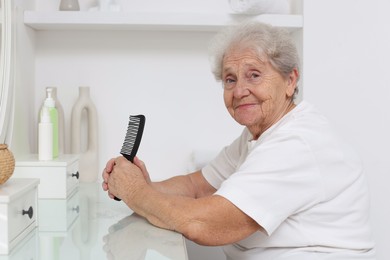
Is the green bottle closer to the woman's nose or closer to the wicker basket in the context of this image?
the wicker basket

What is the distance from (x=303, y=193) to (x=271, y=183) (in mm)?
80

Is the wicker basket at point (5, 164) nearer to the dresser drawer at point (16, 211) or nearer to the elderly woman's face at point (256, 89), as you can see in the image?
the dresser drawer at point (16, 211)

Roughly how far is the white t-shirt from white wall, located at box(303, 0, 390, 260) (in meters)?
0.66

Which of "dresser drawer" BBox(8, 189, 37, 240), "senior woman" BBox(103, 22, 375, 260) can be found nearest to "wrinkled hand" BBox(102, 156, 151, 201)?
"senior woman" BBox(103, 22, 375, 260)

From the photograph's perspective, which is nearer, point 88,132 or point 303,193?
point 303,193

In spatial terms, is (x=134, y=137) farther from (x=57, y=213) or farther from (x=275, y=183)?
(x=275, y=183)

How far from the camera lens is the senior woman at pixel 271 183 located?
1.17m

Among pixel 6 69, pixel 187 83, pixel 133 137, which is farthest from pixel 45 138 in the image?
pixel 187 83

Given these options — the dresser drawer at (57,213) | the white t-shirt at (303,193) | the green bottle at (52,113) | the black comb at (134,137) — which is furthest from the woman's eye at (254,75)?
the green bottle at (52,113)

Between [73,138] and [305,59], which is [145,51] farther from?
[305,59]

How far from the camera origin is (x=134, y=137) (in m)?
1.44

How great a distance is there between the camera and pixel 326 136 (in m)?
1.27

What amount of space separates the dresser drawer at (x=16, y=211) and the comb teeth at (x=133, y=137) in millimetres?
276

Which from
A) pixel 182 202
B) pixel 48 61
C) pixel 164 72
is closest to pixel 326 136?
pixel 182 202
